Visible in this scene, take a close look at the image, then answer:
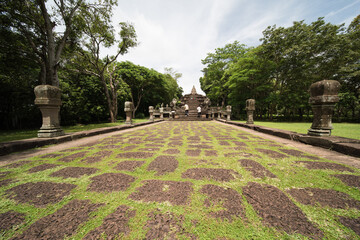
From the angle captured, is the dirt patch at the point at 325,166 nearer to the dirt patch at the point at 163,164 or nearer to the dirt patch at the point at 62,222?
the dirt patch at the point at 163,164

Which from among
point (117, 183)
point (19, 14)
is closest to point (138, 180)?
point (117, 183)

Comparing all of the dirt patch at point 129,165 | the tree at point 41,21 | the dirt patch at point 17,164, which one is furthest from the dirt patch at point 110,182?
the tree at point 41,21

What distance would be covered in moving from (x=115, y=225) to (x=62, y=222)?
1.29ft

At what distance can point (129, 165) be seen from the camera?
70.7 inches

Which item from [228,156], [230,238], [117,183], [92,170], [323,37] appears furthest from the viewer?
[323,37]

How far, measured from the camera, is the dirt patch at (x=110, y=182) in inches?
49.5

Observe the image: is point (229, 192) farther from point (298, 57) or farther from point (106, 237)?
point (298, 57)

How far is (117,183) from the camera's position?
135cm

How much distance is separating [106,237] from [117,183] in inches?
24.7

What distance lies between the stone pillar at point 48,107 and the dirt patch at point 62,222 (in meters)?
3.57

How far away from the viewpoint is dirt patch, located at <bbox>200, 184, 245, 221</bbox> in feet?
3.08

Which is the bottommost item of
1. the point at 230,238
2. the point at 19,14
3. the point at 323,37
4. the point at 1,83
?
the point at 230,238

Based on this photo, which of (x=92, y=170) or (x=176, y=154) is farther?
A: (x=176, y=154)

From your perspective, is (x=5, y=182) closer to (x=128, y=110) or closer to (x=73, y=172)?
(x=73, y=172)
